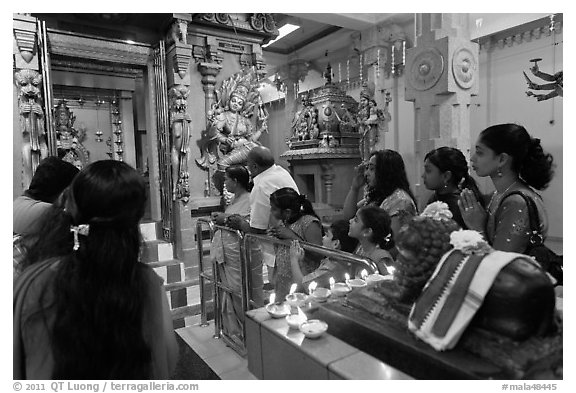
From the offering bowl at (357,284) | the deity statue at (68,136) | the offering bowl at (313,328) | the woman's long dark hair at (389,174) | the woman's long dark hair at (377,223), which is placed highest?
the deity statue at (68,136)

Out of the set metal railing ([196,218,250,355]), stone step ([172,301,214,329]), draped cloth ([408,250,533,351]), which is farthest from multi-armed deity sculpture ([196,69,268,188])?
draped cloth ([408,250,533,351])

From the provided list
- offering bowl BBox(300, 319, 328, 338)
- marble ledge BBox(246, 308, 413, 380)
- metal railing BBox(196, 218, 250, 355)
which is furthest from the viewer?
metal railing BBox(196, 218, 250, 355)

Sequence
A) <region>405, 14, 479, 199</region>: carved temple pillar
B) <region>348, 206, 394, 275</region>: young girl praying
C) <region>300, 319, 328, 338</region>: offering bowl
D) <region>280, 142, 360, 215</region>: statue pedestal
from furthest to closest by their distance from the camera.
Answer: <region>280, 142, 360, 215</region>: statue pedestal
<region>405, 14, 479, 199</region>: carved temple pillar
<region>348, 206, 394, 275</region>: young girl praying
<region>300, 319, 328, 338</region>: offering bowl

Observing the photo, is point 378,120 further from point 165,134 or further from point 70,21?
point 70,21

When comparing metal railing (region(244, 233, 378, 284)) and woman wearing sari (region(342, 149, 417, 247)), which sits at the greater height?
woman wearing sari (region(342, 149, 417, 247))

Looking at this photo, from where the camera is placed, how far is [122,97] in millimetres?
5691

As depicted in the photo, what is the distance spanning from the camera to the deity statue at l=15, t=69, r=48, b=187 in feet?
13.2

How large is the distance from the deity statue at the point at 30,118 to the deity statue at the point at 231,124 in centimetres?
191

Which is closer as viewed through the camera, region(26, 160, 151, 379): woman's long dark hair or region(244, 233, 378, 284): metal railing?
region(26, 160, 151, 379): woman's long dark hair

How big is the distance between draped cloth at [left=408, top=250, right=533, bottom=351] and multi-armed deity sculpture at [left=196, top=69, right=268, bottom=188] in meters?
4.57

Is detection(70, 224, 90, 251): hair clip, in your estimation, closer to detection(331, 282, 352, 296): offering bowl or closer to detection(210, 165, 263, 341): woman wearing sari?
detection(331, 282, 352, 296): offering bowl

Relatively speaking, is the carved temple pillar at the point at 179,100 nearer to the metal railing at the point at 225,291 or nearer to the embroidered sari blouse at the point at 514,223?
the metal railing at the point at 225,291

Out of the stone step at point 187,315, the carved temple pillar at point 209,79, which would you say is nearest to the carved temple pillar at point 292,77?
the carved temple pillar at point 209,79

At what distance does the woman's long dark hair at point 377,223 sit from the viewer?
7.06 feet
